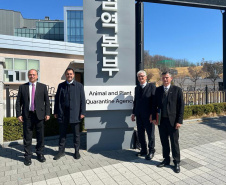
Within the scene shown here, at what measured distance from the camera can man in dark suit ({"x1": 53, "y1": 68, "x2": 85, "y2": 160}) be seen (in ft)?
13.1

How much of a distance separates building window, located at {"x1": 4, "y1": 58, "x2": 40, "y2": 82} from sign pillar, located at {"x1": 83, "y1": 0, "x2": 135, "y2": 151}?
35.9 feet

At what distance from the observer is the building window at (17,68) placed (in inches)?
514

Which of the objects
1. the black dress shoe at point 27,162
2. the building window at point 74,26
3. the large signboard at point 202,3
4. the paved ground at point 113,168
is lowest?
the paved ground at point 113,168

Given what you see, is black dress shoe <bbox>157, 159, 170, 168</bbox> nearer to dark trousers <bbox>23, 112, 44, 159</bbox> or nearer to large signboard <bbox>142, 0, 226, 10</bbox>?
dark trousers <bbox>23, 112, 44, 159</bbox>

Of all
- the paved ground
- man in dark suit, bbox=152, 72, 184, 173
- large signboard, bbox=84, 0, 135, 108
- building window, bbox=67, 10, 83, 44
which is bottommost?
the paved ground

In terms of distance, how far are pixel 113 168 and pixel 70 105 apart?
1.61m

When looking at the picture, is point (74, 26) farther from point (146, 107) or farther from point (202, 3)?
point (146, 107)

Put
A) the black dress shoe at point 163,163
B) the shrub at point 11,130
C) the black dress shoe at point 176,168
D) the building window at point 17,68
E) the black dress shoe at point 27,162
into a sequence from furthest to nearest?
the building window at point 17,68 → the shrub at point 11,130 → the black dress shoe at point 27,162 → the black dress shoe at point 163,163 → the black dress shoe at point 176,168

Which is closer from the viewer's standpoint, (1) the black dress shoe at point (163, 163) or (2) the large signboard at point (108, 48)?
(1) the black dress shoe at point (163, 163)

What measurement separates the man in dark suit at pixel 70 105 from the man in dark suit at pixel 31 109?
308mm

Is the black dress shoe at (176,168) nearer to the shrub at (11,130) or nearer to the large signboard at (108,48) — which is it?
the large signboard at (108,48)

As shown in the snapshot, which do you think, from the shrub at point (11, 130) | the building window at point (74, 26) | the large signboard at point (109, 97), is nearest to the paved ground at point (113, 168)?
the shrub at point (11, 130)

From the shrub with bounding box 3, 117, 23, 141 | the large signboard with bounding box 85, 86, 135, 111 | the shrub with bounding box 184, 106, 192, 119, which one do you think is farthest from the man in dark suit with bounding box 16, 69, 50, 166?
the shrub with bounding box 184, 106, 192, 119

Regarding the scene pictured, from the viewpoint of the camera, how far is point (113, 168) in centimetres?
360
